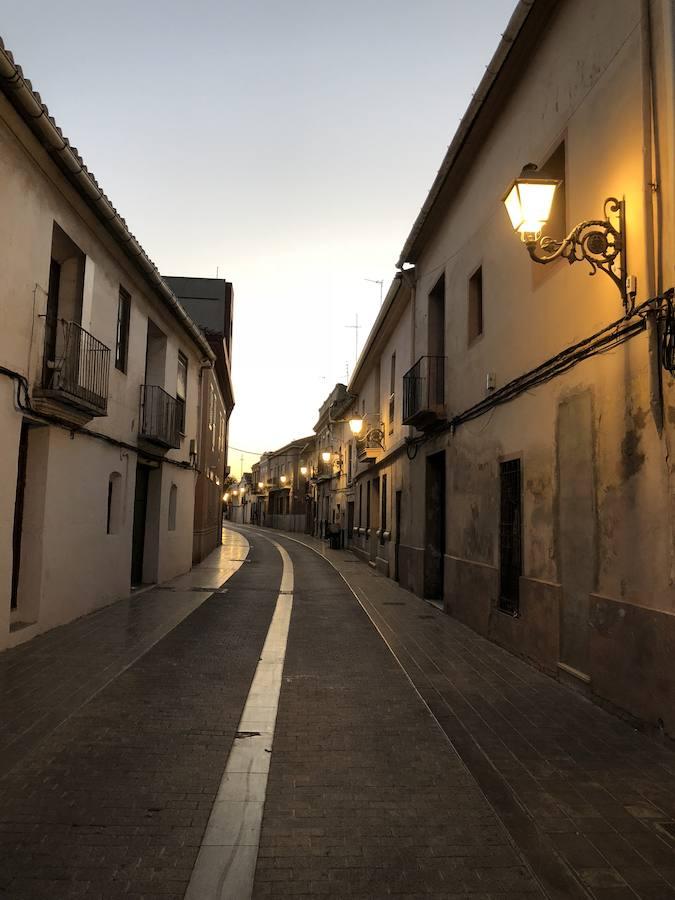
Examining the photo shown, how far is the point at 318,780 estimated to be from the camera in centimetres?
379

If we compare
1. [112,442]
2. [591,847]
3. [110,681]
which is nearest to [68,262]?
[112,442]

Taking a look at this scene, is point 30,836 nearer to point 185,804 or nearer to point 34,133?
point 185,804

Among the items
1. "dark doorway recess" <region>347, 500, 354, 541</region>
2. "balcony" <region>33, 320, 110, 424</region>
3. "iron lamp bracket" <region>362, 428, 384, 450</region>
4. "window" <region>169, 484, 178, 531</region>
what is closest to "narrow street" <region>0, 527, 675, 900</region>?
"balcony" <region>33, 320, 110, 424</region>

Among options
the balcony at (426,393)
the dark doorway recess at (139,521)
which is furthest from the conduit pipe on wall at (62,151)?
the balcony at (426,393)

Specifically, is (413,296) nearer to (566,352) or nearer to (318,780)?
(566,352)

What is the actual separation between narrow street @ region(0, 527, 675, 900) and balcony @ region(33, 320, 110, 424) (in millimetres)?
2871

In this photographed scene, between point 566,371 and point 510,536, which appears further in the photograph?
point 510,536

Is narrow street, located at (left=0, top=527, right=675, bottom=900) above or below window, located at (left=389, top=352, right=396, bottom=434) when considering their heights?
below

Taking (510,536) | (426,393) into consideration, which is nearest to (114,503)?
(426,393)

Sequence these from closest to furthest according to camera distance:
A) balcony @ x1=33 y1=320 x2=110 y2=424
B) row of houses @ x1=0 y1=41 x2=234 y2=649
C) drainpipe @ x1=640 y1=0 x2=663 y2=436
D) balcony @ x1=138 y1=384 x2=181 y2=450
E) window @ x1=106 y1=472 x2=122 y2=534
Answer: drainpipe @ x1=640 y1=0 x2=663 y2=436
row of houses @ x1=0 y1=41 x2=234 y2=649
balcony @ x1=33 y1=320 x2=110 y2=424
window @ x1=106 y1=472 x2=122 y2=534
balcony @ x1=138 y1=384 x2=181 y2=450

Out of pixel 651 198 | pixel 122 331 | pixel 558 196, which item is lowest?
pixel 651 198

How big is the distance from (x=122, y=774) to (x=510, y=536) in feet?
17.9

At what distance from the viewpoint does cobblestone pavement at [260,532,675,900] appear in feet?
9.55

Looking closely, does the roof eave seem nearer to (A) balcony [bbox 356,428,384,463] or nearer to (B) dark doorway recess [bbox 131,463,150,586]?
(A) balcony [bbox 356,428,384,463]
